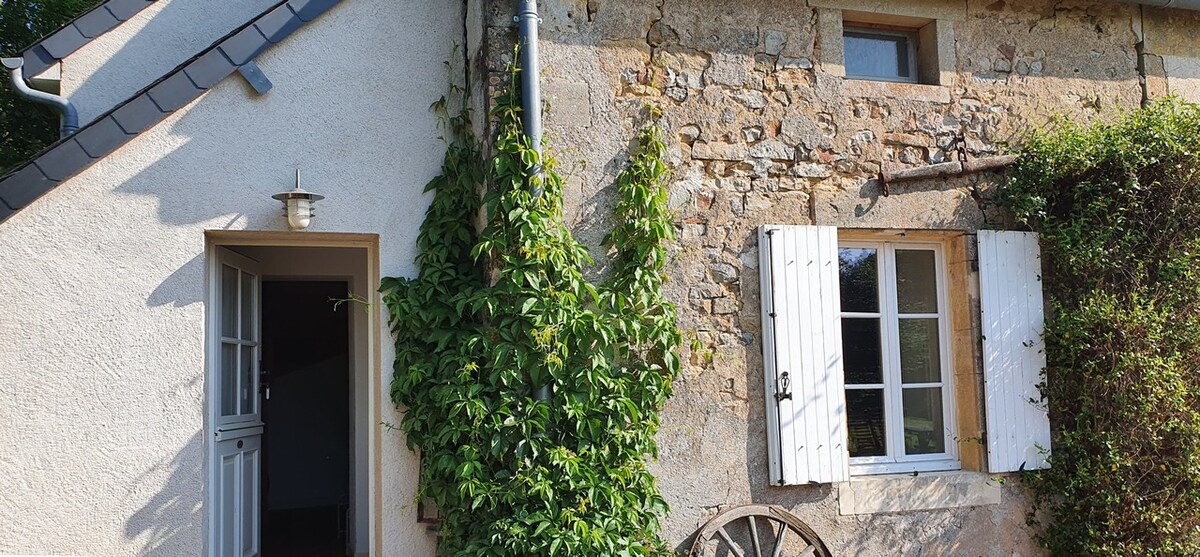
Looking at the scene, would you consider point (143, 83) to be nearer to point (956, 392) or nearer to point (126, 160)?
point (126, 160)

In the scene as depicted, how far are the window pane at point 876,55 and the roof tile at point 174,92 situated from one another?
11.6 ft

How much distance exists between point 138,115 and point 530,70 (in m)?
1.86

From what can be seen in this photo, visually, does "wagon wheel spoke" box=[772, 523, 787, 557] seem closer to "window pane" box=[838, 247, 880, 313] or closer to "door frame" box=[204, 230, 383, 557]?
"window pane" box=[838, 247, 880, 313]

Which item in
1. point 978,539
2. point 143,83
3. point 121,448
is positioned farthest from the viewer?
point 143,83

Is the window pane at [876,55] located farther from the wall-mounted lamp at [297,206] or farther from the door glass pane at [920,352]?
the wall-mounted lamp at [297,206]

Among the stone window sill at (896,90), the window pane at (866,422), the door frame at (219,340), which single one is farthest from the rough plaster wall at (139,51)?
the window pane at (866,422)

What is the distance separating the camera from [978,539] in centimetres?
514

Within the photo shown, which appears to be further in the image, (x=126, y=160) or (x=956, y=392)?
(x=956, y=392)

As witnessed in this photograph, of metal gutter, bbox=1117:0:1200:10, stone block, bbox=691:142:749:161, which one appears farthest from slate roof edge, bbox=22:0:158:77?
metal gutter, bbox=1117:0:1200:10

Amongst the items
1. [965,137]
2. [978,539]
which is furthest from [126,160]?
[978,539]

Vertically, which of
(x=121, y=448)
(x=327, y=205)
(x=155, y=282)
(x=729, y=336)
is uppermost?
(x=327, y=205)

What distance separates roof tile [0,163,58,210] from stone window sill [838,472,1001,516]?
4.15m

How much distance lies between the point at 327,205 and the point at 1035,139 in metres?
3.99

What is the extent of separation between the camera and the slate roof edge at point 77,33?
564 cm
